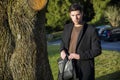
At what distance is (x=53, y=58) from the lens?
49.1ft

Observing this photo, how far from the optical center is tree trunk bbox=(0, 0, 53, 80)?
6.44 m

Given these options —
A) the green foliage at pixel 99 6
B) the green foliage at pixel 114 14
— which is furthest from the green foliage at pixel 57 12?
the green foliage at pixel 114 14

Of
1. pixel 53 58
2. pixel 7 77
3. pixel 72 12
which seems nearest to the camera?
pixel 72 12

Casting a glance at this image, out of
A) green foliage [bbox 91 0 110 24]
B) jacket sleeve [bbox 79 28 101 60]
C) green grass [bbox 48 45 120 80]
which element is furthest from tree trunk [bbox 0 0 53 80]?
green foliage [bbox 91 0 110 24]

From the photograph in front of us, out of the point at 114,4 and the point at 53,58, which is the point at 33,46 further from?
the point at 114,4

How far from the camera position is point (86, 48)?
16.6 feet

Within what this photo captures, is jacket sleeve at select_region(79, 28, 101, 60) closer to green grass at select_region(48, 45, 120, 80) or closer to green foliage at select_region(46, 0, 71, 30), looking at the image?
green grass at select_region(48, 45, 120, 80)

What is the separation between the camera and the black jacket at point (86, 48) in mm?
4980

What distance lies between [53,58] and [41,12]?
8.53 metres

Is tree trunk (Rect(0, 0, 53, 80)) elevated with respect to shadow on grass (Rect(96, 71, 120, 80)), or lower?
elevated

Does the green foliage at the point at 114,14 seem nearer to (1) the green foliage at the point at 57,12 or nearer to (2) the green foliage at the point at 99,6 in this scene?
(2) the green foliage at the point at 99,6

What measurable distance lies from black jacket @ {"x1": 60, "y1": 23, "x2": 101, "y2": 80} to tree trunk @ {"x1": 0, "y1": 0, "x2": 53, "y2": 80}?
4.43ft

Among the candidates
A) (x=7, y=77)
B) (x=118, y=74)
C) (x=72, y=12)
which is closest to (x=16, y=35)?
(x=7, y=77)

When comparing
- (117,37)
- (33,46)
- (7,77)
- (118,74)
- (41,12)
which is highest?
(41,12)
